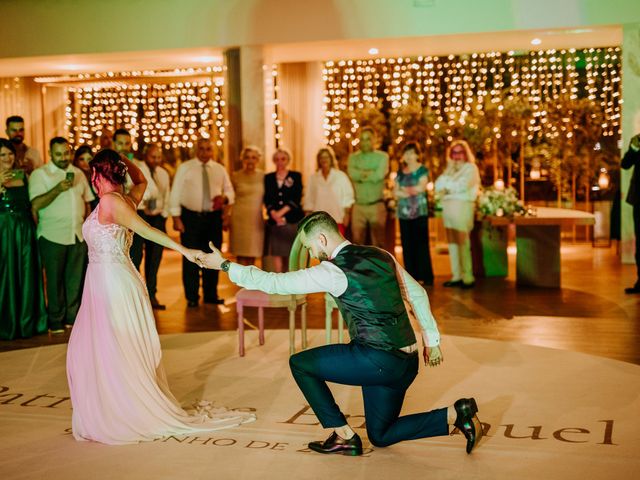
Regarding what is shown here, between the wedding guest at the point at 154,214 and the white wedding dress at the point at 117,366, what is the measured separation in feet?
13.0

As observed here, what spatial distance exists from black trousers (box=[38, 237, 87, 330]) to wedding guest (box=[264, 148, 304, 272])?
89.4 inches

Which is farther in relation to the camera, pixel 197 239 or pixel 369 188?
pixel 369 188

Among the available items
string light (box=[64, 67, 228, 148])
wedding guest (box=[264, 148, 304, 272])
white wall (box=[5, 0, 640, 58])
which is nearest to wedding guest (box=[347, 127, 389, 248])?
wedding guest (box=[264, 148, 304, 272])

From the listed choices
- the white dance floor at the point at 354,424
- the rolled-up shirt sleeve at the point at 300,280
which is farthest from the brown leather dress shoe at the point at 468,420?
the rolled-up shirt sleeve at the point at 300,280

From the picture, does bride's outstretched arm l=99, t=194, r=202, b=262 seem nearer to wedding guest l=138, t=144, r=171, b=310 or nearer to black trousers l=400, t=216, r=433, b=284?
wedding guest l=138, t=144, r=171, b=310

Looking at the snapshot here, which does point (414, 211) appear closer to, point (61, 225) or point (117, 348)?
point (61, 225)

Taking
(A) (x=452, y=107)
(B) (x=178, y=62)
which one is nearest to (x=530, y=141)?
(A) (x=452, y=107)

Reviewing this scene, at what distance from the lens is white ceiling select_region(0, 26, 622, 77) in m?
12.7

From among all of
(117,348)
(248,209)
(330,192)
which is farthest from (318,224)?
(330,192)

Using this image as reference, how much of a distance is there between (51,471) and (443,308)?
208 inches

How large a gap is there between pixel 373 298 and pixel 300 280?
0.35 m

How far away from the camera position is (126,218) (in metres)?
5.18

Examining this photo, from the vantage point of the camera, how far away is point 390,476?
434 cm

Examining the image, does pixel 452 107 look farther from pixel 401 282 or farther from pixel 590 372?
pixel 401 282
